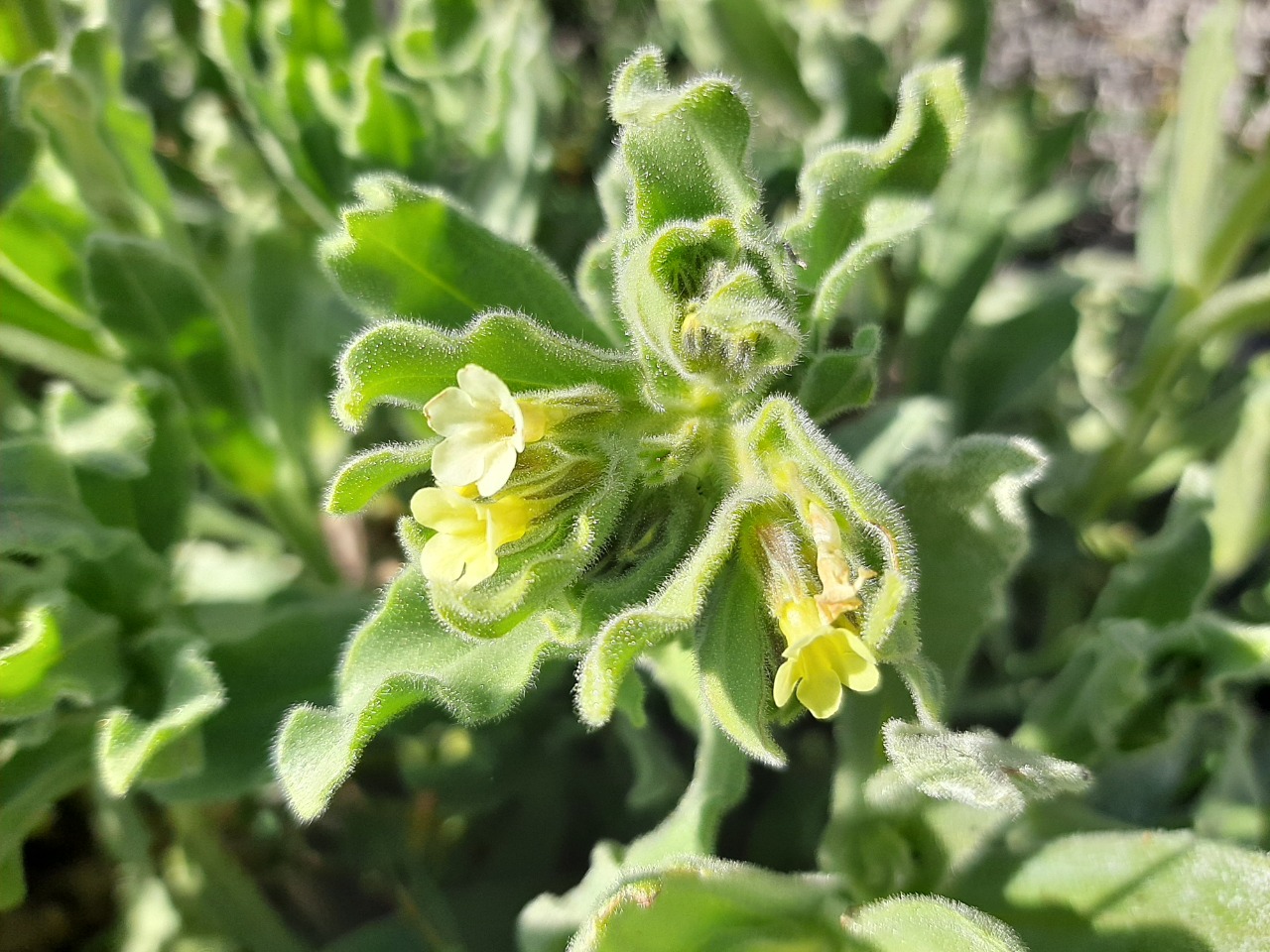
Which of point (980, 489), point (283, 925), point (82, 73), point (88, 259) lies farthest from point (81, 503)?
point (980, 489)

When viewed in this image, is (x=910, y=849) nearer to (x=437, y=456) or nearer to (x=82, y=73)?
(x=437, y=456)

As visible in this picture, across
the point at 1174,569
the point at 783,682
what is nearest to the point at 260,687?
the point at 783,682

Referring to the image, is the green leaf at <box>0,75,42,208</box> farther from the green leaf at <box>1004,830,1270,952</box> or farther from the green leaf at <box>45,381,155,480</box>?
the green leaf at <box>1004,830,1270,952</box>

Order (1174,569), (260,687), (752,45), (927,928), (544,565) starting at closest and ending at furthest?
(544,565) → (927,928) → (260,687) → (1174,569) → (752,45)

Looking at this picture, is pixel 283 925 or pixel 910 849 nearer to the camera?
pixel 910 849

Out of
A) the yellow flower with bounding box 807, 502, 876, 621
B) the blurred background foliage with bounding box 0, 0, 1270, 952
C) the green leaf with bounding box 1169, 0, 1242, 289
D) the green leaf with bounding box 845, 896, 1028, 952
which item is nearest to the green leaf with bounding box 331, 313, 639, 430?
the blurred background foliage with bounding box 0, 0, 1270, 952

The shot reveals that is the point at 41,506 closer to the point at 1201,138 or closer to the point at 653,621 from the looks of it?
the point at 653,621
